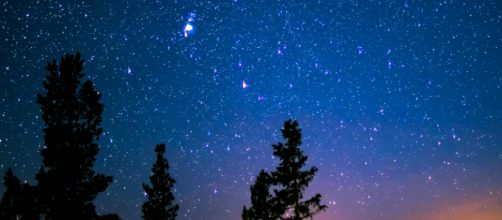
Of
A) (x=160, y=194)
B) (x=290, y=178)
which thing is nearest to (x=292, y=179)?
(x=290, y=178)

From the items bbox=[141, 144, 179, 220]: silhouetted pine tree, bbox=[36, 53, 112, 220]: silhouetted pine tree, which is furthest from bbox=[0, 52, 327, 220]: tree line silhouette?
bbox=[141, 144, 179, 220]: silhouetted pine tree

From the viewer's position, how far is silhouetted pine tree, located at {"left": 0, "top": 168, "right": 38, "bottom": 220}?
Answer: 1431 cm

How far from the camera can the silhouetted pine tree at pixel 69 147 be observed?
13914 millimetres

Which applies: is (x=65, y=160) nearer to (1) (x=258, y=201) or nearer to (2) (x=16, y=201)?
(2) (x=16, y=201)

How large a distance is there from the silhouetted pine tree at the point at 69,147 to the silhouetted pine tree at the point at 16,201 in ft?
1.79

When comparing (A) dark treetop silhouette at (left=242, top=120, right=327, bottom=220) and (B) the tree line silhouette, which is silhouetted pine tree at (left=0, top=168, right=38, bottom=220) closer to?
(B) the tree line silhouette

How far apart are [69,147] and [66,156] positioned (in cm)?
37

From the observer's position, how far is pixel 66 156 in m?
14.3

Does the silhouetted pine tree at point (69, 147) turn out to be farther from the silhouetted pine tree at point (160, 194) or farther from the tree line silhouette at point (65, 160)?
the silhouetted pine tree at point (160, 194)

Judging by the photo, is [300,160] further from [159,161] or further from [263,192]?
[159,161]

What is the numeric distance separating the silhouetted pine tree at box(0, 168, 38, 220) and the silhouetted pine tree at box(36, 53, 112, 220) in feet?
1.79

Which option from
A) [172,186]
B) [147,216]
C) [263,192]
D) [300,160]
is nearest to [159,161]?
[172,186]

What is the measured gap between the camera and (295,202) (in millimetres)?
18219

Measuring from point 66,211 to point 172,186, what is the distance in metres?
12.3
